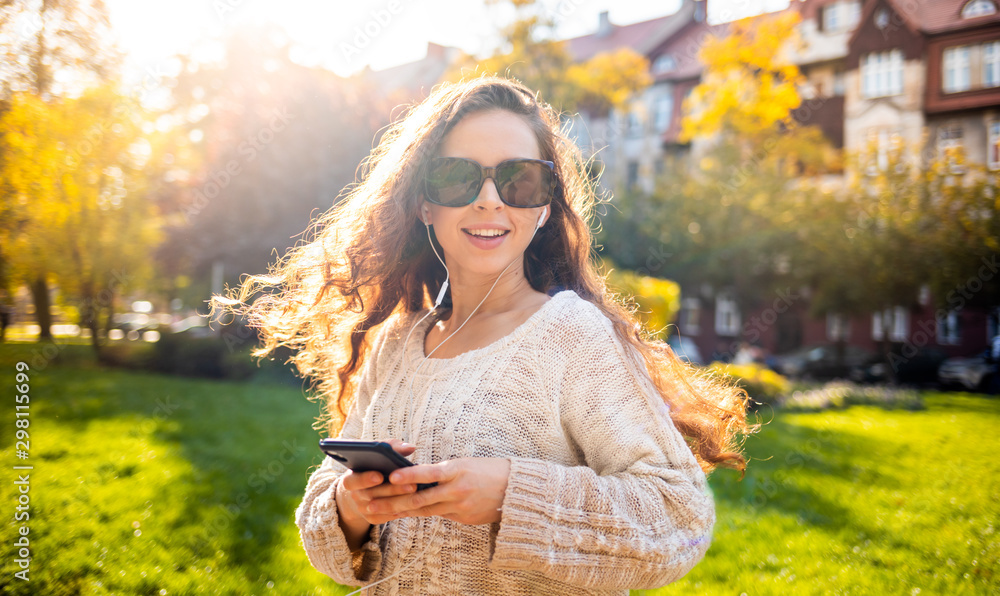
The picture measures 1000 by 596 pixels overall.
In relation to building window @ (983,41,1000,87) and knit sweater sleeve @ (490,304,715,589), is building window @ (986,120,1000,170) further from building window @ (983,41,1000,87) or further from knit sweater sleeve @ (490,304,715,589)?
knit sweater sleeve @ (490,304,715,589)

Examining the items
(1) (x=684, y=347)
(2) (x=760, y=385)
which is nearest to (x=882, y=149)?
(2) (x=760, y=385)

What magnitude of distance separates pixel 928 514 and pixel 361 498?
198 inches

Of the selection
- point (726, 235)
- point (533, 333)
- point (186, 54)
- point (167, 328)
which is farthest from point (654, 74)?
point (533, 333)

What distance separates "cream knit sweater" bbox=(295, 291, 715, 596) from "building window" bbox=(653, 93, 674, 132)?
26.4 m

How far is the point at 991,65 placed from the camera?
9828 millimetres

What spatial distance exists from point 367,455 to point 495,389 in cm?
43

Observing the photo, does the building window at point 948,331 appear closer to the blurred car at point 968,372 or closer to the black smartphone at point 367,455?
the blurred car at point 968,372

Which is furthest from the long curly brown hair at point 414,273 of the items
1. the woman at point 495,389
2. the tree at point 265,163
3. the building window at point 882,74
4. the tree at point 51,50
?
the building window at point 882,74

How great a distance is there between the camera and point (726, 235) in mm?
20141

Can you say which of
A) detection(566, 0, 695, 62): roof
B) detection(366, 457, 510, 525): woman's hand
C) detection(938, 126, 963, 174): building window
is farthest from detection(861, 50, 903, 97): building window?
detection(366, 457, 510, 525): woman's hand

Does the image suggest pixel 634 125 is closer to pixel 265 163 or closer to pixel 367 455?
pixel 265 163

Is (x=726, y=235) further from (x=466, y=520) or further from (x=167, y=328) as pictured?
(x=466, y=520)

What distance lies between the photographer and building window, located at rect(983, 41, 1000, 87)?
9711mm
